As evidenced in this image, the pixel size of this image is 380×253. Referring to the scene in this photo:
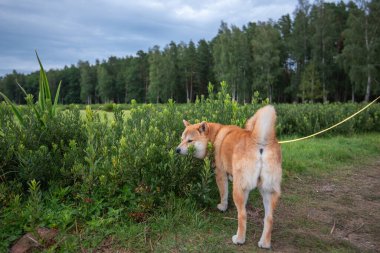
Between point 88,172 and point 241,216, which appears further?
point 88,172

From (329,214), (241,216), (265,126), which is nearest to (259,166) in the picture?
(265,126)

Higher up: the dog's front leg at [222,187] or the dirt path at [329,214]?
the dog's front leg at [222,187]

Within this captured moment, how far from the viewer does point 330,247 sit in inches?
165

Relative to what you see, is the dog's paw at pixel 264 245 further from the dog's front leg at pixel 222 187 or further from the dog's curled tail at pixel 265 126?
the dog's curled tail at pixel 265 126

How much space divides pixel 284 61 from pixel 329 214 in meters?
48.9

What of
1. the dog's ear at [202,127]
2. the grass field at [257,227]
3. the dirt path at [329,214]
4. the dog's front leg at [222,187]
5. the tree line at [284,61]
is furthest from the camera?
the tree line at [284,61]

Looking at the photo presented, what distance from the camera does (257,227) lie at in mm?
4664

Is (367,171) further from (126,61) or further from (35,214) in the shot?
(126,61)

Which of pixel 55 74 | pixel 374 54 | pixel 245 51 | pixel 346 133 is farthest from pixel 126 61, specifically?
pixel 346 133

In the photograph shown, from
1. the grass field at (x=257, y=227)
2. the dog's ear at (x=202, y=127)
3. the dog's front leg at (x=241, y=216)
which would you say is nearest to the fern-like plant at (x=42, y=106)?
the grass field at (x=257, y=227)

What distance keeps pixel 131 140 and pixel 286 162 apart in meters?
4.35

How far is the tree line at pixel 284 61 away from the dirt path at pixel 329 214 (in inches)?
892

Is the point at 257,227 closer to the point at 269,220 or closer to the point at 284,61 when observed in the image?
the point at 269,220

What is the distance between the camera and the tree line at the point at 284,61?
3434 centimetres
